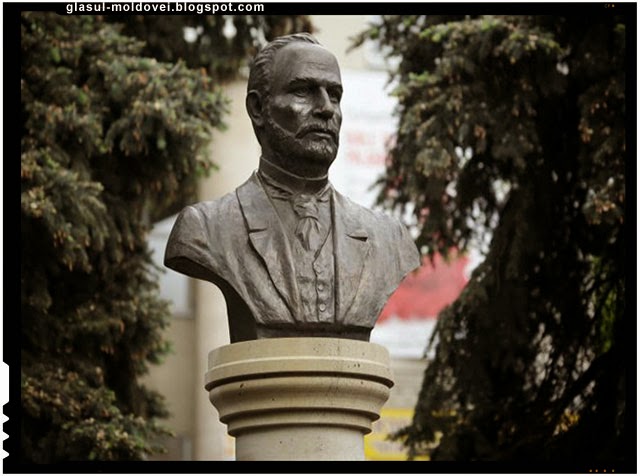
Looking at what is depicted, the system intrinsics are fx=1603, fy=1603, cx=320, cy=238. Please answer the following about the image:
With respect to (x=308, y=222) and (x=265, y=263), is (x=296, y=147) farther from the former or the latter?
(x=265, y=263)

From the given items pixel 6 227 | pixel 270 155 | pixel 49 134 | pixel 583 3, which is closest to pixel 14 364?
pixel 6 227

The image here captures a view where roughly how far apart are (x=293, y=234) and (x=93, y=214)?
4744 millimetres

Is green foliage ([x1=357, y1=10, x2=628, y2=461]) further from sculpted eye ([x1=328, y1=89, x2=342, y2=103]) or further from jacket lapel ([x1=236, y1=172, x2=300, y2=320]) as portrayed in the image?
jacket lapel ([x1=236, y1=172, x2=300, y2=320])

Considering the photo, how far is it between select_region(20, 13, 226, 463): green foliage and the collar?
164 inches

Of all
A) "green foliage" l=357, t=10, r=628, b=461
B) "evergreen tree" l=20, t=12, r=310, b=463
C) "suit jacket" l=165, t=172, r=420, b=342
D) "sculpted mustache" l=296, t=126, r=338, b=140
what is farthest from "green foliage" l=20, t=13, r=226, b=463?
"sculpted mustache" l=296, t=126, r=338, b=140

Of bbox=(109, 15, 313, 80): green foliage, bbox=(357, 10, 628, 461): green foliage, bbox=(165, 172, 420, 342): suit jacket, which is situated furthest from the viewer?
bbox=(109, 15, 313, 80): green foliage

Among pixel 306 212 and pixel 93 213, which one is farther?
pixel 93 213

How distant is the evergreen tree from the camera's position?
12852mm

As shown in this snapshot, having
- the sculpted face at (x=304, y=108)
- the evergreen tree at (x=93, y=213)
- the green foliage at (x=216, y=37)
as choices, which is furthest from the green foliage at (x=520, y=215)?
the sculpted face at (x=304, y=108)

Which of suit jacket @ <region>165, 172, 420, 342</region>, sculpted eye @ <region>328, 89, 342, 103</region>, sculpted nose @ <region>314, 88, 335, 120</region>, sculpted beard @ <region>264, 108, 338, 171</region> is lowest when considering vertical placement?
suit jacket @ <region>165, 172, 420, 342</region>

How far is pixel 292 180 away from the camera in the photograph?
→ 28.9ft

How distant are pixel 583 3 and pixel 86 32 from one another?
14.2ft

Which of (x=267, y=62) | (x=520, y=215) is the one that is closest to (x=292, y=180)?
(x=267, y=62)

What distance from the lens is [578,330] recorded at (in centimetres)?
1468
